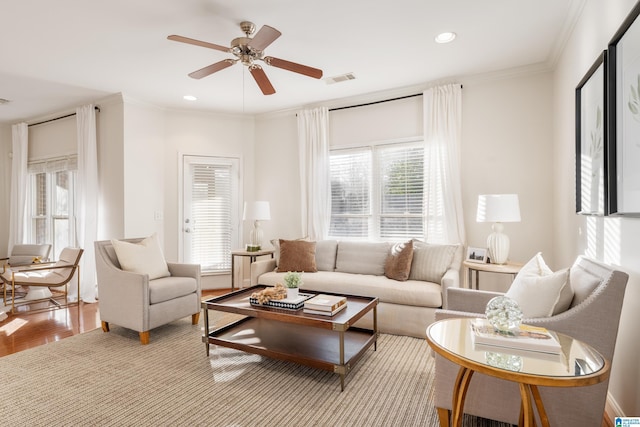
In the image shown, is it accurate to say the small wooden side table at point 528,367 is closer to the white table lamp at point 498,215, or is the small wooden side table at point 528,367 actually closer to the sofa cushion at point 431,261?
the white table lamp at point 498,215

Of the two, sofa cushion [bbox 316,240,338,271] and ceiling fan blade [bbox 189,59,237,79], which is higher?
ceiling fan blade [bbox 189,59,237,79]

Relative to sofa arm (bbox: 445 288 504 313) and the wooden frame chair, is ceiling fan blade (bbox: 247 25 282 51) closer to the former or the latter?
sofa arm (bbox: 445 288 504 313)

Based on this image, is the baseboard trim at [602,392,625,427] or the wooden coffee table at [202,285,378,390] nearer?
the baseboard trim at [602,392,625,427]

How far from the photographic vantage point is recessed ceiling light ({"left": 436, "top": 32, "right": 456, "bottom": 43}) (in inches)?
118

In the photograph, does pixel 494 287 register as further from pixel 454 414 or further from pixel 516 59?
pixel 454 414

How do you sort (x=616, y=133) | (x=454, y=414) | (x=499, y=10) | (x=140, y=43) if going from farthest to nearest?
1. (x=140, y=43)
2. (x=499, y=10)
3. (x=616, y=133)
4. (x=454, y=414)

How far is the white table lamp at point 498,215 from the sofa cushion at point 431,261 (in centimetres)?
41

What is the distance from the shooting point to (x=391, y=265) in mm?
3717

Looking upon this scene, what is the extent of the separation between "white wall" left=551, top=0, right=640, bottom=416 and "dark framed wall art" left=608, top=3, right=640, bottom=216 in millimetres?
118

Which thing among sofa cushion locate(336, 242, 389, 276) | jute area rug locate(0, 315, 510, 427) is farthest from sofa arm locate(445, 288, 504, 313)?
sofa cushion locate(336, 242, 389, 276)

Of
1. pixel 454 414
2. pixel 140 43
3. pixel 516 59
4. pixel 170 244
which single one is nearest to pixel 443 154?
pixel 516 59

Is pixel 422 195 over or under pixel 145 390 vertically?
over

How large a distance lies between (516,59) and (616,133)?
79.6 inches

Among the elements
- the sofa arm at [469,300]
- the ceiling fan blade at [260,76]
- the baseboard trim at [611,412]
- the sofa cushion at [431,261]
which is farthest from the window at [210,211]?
the baseboard trim at [611,412]
